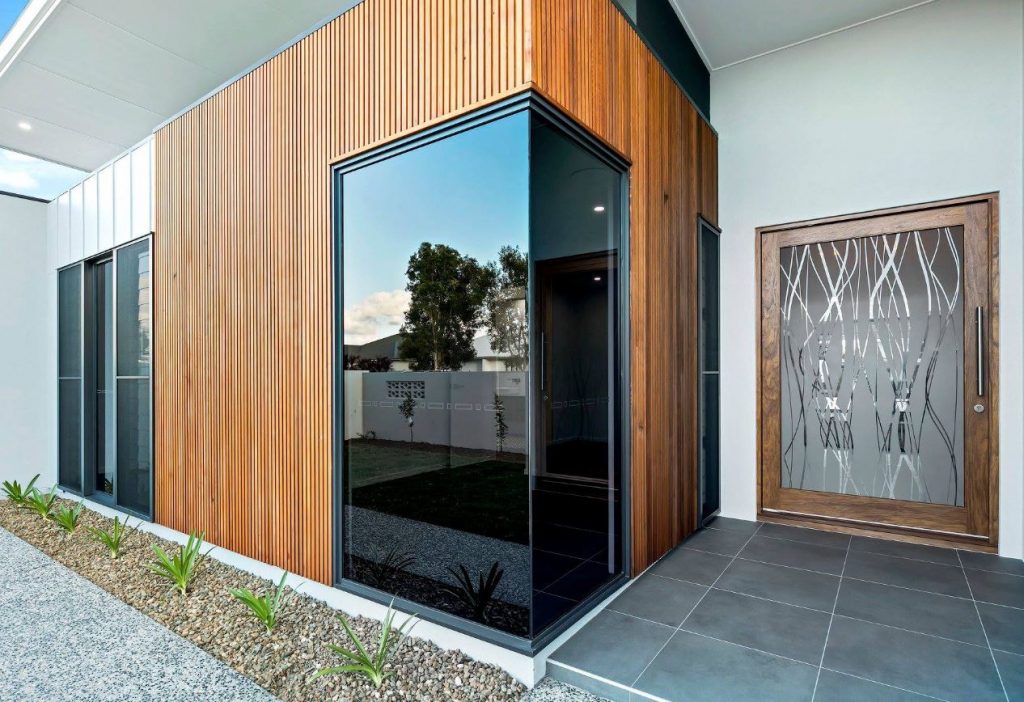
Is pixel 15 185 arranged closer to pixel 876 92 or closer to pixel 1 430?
pixel 1 430

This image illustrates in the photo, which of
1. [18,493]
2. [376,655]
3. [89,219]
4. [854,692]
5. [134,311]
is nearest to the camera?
[854,692]

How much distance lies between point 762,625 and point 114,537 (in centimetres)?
414

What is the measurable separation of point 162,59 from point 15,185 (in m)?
3.03

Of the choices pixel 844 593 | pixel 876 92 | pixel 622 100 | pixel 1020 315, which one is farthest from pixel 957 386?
pixel 622 100

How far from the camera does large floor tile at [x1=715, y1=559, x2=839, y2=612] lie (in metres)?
2.79

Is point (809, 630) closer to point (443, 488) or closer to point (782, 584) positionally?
point (782, 584)

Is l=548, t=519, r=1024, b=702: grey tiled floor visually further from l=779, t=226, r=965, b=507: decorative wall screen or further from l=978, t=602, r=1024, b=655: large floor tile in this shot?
l=779, t=226, r=965, b=507: decorative wall screen

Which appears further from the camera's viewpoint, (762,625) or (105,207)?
(105,207)

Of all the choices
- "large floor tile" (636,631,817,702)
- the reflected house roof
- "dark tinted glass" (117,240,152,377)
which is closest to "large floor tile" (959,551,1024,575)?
"large floor tile" (636,631,817,702)

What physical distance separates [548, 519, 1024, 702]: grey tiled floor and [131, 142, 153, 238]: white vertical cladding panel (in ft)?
14.4

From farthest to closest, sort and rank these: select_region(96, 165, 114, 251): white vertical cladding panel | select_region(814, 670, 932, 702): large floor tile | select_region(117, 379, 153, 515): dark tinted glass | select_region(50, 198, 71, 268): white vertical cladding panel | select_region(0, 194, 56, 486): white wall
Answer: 1. select_region(0, 194, 56, 486): white wall
2. select_region(50, 198, 71, 268): white vertical cladding panel
3. select_region(96, 165, 114, 251): white vertical cladding panel
4. select_region(117, 379, 153, 515): dark tinted glass
5. select_region(814, 670, 932, 702): large floor tile

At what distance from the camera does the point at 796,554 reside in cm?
346

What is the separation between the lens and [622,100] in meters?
2.90

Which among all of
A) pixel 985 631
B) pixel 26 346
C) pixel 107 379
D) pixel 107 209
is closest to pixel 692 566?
pixel 985 631
